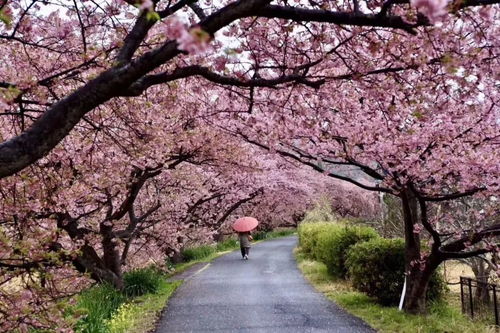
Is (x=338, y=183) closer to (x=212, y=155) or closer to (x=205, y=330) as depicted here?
(x=212, y=155)

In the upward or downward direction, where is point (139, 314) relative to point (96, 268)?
downward

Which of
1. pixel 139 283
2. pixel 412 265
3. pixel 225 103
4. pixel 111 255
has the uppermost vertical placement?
pixel 225 103

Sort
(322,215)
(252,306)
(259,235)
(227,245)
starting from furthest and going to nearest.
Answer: (259,235), (227,245), (322,215), (252,306)

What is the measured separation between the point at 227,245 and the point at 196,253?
6.07 meters

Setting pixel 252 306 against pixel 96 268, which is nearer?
pixel 252 306

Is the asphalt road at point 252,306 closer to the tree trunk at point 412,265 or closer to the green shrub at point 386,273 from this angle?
the green shrub at point 386,273

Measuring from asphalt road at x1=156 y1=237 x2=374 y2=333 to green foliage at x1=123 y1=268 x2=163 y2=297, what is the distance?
2.13ft

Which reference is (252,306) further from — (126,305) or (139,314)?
(126,305)

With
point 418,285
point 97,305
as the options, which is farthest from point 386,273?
point 97,305

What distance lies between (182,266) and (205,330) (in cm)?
1154

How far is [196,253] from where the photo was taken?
22719 mm

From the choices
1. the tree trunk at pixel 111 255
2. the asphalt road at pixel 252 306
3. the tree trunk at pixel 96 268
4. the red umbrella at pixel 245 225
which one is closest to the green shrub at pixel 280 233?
the red umbrella at pixel 245 225

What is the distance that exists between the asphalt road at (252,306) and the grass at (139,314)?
0.21 metres

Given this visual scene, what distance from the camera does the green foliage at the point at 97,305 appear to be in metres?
7.64
